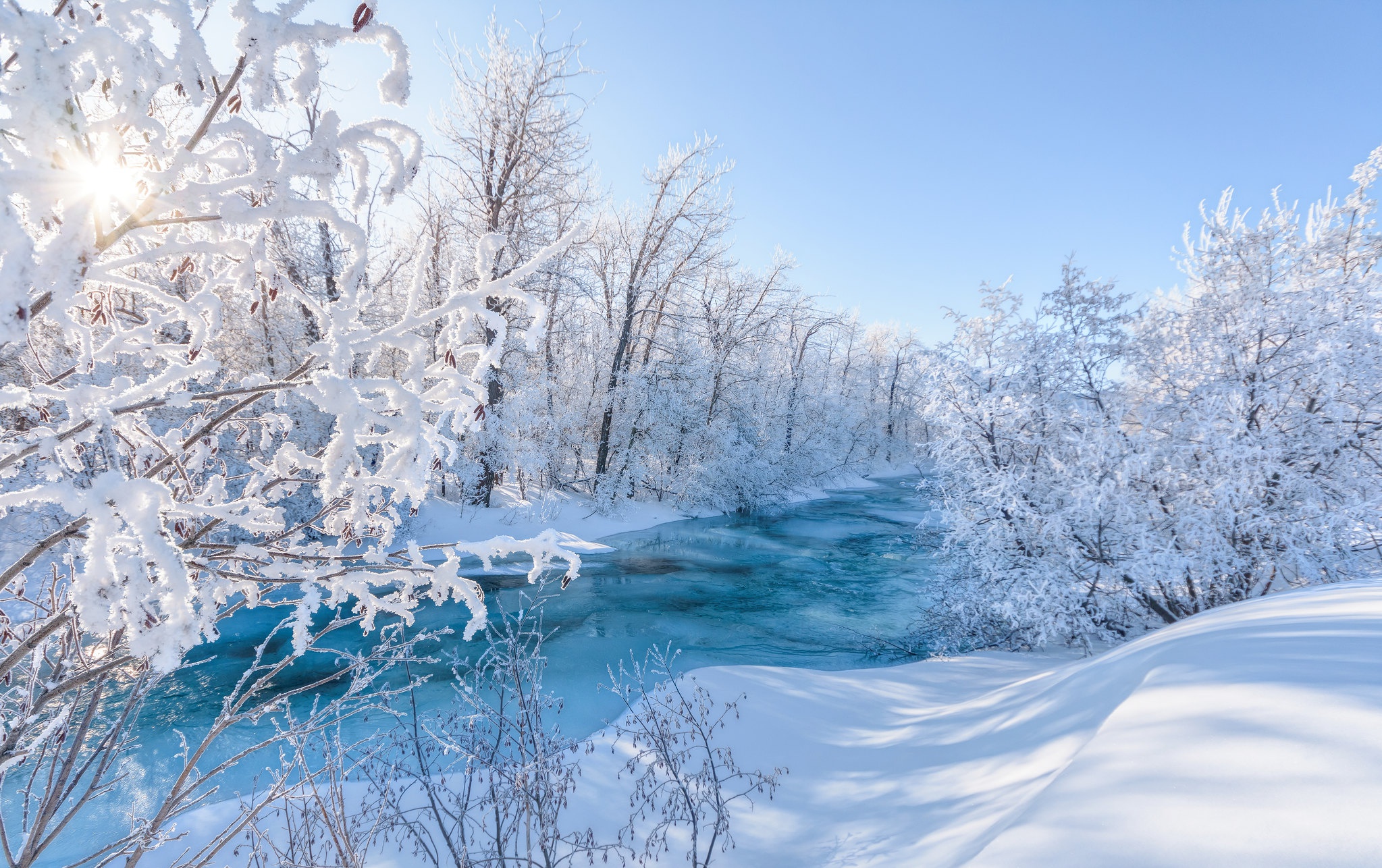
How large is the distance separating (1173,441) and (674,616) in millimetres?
6941

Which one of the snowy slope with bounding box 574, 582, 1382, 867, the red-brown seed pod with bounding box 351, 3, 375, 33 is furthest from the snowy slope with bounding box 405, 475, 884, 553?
the red-brown seed pod with bounding box 351, 3, 375, 33

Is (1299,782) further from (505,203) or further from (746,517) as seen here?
(746,517)

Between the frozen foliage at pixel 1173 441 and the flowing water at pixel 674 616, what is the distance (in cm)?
163

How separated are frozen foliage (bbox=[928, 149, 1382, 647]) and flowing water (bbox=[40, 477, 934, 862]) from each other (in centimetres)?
163

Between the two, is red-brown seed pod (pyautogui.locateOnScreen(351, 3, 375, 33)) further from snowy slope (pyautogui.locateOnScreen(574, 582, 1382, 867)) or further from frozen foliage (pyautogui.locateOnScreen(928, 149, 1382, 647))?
frozen foliage (pyautogui.locateOnScreen(928, 149, 1382, 647))

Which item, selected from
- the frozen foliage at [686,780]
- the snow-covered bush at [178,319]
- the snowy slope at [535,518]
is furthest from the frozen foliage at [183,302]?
the snowy slope at [535,518]

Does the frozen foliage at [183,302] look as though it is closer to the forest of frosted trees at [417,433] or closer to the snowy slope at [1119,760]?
the forest of frosted trees at [417,433]

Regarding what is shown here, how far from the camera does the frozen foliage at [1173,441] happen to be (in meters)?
5.55

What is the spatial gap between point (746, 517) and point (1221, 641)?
50.5 feet

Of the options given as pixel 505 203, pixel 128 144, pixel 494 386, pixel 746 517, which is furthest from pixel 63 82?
pixel 746 517

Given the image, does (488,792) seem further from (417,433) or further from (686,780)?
(417,433)

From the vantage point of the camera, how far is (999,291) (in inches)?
303

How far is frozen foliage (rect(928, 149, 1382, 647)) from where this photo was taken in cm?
555

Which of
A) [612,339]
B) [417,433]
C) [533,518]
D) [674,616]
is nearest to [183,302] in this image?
[417,433]
